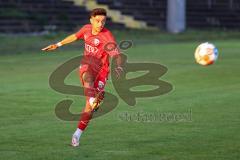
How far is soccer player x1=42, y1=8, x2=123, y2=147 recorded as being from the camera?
11.3m

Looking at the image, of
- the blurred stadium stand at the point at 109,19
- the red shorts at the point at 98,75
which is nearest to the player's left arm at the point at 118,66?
the red shorts at the point at 98,75

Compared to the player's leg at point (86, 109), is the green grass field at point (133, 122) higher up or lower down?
lower down

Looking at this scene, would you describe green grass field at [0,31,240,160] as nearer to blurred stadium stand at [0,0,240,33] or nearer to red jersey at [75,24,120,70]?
red jersey at [75,24,120,70]

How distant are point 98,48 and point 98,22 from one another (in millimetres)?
423

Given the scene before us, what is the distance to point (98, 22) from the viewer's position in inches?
447

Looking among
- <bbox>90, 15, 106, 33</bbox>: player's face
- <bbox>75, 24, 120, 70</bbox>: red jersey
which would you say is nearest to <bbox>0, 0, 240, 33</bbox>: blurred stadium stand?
<bbox>75, 24, 120, 70</bbox>: red jersey

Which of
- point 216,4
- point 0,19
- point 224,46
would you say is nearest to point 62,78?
point 224,46

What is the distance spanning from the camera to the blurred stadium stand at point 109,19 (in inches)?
1774

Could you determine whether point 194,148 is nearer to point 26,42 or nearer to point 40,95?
point 40,95

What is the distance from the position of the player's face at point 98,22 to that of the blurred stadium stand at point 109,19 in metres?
32.5

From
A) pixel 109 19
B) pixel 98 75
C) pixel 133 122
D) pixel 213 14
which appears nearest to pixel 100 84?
pixel 98 75

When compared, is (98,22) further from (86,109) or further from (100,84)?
(86,109)

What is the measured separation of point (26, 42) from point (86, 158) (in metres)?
28.8

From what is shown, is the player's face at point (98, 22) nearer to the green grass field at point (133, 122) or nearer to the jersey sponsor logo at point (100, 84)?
the jersey sponsor logo at point (100, 84)
